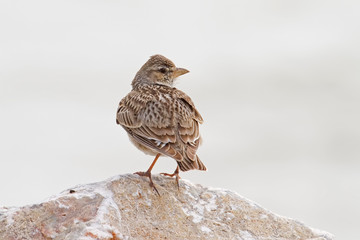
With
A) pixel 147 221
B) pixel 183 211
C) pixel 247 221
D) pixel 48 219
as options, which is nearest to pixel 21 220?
pixel 48 219

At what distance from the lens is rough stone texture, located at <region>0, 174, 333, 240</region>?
5477 mm

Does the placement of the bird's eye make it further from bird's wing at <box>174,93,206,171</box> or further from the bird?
bird's wing at <box>174,93,206,171</box>

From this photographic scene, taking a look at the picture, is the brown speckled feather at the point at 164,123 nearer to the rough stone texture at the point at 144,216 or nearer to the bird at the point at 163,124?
the bird at the point at 163,124

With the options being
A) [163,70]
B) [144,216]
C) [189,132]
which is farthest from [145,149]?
[163,70]

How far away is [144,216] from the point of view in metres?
5.94

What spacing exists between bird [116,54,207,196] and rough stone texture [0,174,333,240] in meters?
0.29

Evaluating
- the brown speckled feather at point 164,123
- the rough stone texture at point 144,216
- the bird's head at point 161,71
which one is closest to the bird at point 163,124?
the brown speckled feather at point 164,123

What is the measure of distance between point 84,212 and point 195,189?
1.56 meters

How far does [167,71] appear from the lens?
9.00 m

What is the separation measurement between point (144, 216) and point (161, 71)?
3.55 metres

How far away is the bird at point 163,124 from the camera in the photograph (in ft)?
22.8

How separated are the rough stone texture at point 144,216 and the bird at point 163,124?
290 millimetres

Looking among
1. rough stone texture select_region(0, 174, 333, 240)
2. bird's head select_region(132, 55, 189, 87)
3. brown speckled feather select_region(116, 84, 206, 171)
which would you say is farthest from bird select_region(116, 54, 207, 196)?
rough stone texture select_region(0, 174, 333, 240)

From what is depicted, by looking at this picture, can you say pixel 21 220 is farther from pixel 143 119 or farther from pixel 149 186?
pixel 143 119
